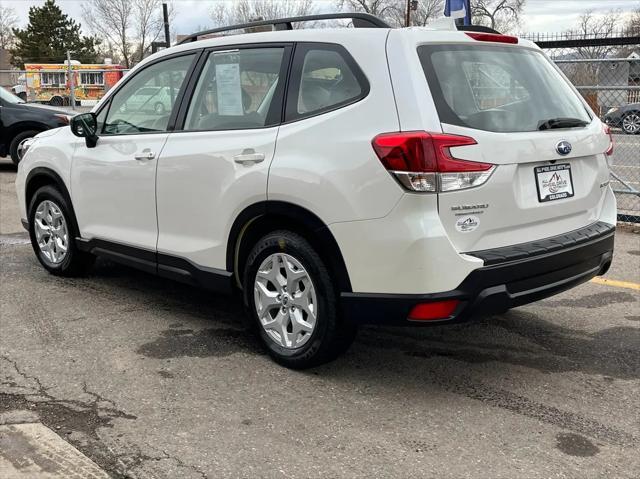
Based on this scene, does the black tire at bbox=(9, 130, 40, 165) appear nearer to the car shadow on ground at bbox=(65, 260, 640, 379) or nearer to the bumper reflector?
the car shadow on ground at bbox=(65, 260, 640, 379)

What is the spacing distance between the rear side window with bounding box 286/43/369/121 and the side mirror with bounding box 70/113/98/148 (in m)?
1.93

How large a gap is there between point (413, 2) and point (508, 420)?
3016cm

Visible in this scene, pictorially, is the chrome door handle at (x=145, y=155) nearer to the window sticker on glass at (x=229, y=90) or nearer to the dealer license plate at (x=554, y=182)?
the window sticker on glass at (x=229, y=90)

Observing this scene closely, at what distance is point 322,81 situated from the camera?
3666mm

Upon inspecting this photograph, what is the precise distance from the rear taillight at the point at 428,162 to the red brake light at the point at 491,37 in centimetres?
73

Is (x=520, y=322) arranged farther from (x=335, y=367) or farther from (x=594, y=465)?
(x=594, y=465)

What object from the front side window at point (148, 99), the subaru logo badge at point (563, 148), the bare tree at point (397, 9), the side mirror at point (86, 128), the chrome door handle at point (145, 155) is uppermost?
the bare tree at point (397, 9)

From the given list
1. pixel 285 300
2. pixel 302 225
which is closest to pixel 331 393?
pixel 285 300

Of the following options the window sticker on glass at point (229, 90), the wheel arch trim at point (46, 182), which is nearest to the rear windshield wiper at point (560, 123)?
the window sticker on glass at point (229, 90)

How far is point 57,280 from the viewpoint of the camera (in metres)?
5.70

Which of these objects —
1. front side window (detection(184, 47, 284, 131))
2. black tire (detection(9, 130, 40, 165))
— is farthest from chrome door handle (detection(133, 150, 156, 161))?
black tire (detection(9, 130, 40, 165))

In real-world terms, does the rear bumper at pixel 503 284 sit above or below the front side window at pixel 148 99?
below

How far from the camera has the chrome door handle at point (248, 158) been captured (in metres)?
3.75

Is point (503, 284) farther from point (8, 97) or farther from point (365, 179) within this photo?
point (8, 97)
